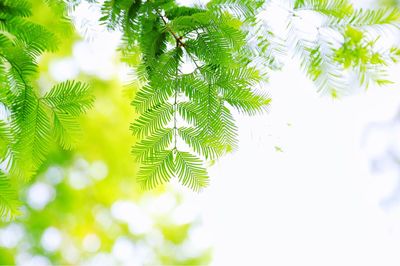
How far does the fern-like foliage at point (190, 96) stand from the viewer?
2.62 ft

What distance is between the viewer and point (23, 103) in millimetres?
787

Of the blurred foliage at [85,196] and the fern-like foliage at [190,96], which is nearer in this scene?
the fern-like foliage at [190,96]

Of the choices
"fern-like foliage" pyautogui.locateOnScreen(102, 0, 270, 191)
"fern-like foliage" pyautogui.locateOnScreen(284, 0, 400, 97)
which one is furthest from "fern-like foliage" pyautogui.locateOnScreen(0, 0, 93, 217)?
"fern-like foliage" pyautogui.locateOnScreen(284, 0, 400, 97)

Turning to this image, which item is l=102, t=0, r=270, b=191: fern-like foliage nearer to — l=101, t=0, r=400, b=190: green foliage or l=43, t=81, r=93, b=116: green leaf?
l=101, t=0, r=400, b=190: green foliage

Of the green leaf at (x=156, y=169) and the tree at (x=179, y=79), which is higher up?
the tree at (x=179, y=79)

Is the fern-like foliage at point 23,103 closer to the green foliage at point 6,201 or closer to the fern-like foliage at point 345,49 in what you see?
the green foliage at point 6,201

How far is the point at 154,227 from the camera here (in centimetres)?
474

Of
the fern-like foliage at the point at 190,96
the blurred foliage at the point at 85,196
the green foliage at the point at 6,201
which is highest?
the blurred foliage at the point at 85,196

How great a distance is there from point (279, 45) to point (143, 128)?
333 mm

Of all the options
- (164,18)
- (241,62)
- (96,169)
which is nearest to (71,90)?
(164,18)

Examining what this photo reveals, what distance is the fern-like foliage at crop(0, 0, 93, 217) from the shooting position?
0.77 m

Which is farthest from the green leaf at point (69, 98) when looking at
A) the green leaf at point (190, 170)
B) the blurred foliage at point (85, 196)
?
the blurred foliage at point (85, 196)

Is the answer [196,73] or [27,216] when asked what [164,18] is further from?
[27,216]

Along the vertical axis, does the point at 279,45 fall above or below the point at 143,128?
above
